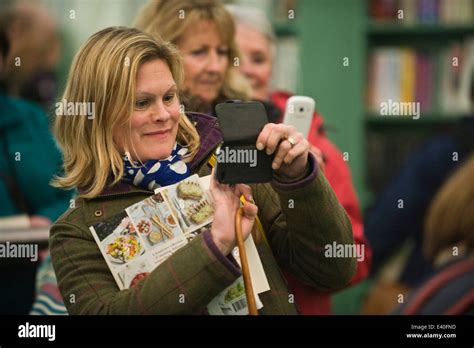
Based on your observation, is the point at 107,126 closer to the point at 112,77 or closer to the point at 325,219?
the point at 112,77

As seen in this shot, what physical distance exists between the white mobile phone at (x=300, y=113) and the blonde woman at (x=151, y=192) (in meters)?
0.30

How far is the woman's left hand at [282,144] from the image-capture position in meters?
1.63

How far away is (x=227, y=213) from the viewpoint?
5.48 ft

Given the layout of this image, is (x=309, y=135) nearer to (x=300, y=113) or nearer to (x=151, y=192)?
(x=300, y=113)

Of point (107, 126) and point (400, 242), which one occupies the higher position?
point (107, 126)

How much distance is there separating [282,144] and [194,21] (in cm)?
57

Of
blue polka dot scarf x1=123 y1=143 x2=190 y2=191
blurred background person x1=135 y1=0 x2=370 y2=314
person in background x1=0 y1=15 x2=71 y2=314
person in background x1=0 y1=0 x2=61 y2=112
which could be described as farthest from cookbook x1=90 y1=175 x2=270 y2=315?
person in background x1=0 y1=0 x2=61 y2=112

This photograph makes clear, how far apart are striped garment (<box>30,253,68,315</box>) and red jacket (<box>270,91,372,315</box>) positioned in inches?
19.8

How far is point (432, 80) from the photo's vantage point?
4.44 m

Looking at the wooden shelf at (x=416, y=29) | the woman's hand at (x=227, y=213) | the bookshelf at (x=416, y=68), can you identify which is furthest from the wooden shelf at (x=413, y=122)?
the woman's hand at (x=227, y=213)

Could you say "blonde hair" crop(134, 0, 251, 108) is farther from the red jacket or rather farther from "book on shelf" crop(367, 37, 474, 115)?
"book on shelf" crop(367, 37, 474, 115)

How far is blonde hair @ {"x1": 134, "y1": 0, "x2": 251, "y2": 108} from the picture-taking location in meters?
2.09

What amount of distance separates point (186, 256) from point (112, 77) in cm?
32
